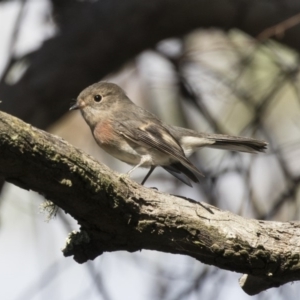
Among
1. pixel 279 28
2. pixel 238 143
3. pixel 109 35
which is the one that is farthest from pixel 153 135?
pixel 109 35

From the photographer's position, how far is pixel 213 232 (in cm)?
377

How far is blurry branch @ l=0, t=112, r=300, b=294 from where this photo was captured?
122 inches

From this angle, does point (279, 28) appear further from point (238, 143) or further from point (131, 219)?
point (131, 219)

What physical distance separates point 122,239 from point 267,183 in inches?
151

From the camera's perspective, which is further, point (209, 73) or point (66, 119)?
point (66, 119)

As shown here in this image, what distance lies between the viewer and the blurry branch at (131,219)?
10.1 ft

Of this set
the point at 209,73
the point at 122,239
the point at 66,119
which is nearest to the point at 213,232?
the point at 122,239

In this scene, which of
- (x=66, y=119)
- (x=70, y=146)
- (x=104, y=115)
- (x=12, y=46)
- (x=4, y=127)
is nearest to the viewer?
(x=4, y=127)

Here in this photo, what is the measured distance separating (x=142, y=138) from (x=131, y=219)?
1816mm

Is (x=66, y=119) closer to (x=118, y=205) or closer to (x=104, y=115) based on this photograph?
(x=104, y=115)

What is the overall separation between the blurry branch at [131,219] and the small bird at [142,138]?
103 cm

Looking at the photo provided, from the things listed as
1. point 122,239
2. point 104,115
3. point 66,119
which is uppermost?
point 66,119

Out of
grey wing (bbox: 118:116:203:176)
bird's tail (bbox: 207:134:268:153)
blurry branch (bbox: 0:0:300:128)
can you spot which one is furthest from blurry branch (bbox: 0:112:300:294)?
blurry branch (bbox: 0:0:300:128)

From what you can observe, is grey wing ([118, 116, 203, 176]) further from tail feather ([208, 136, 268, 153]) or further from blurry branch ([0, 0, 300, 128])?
blurry branch ([0, 0, 300, 128])
